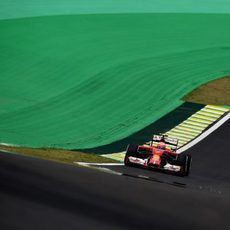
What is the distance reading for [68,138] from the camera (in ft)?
90.6

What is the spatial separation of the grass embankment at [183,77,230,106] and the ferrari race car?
10857mm

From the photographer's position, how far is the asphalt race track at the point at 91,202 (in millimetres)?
10188

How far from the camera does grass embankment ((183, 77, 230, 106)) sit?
33.2 metres

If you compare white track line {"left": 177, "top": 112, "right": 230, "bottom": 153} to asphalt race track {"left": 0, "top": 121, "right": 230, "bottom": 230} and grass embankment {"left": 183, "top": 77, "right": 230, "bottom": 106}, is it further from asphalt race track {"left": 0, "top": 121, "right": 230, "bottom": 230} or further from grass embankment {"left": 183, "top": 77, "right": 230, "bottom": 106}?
asphalt race track {"left": 0, "top": 121, "right": 230, "bottom": 230}

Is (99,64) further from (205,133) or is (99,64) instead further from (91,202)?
(91,202)

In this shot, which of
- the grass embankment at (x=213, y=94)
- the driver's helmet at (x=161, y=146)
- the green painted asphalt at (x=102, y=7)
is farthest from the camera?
the green painted asphalt at (x=102, y=7)

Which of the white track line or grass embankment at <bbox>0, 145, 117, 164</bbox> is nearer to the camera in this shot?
grass embankment at <bbox>0, 145, 117, 164</bbox>

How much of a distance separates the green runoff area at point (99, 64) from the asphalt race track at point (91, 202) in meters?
14.0

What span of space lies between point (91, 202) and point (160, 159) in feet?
36.6

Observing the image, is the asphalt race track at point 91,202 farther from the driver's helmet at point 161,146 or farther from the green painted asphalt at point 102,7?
the green painted asphalt at point 102,7

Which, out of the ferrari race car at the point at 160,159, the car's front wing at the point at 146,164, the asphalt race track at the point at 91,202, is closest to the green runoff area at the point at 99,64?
the ferrari race car at the point at 160,159

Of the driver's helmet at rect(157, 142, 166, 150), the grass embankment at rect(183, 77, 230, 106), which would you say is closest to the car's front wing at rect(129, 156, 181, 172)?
the driver's helmet at rect(157, 142, 166, 150)

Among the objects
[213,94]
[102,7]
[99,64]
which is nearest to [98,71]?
[99,64]

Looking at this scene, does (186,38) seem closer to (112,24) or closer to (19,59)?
(112,24)
